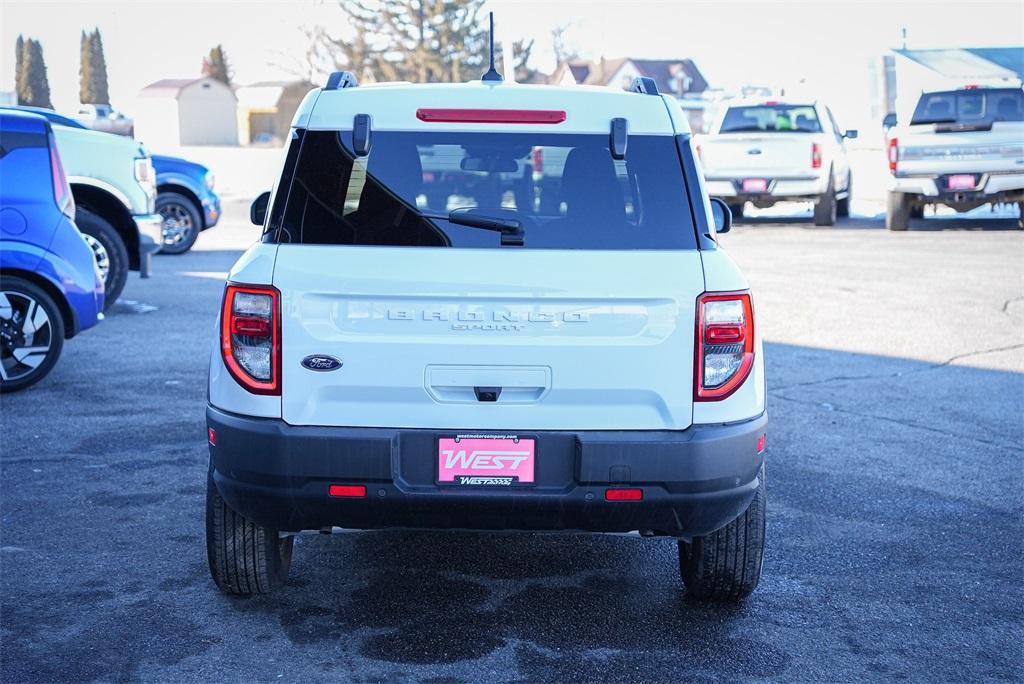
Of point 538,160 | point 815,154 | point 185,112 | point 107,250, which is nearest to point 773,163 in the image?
point 815,154

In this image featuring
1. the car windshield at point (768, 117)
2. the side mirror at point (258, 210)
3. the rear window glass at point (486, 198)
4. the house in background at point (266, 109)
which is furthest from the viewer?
the house in background at point (266, 109)

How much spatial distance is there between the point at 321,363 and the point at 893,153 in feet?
54.9

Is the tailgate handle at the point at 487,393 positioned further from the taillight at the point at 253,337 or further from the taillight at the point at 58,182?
the taillight at the point at 58,182

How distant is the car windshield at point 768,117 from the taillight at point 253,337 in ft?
58.4

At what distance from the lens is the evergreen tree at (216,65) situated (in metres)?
126

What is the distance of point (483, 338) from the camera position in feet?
13.0

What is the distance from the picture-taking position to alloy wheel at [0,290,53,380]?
27.8ft

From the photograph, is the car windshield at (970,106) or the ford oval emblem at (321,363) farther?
the car windshield at (970,106)

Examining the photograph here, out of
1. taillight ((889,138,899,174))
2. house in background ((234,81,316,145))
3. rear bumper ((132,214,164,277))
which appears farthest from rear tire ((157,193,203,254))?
house in background ((234,81,316,145))

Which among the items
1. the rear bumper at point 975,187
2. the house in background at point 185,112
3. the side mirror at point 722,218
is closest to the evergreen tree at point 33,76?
the house in background at point 185,112

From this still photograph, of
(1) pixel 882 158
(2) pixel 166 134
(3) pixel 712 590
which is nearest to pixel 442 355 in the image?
(3) pixel 712 590

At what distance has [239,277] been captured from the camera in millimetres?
4090

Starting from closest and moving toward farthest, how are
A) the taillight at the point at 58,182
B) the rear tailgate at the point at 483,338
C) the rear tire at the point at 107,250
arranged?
the rear tailgate at the point at 483,338, the taillight at the point at 58,182, the rear tire at the point at 107,250

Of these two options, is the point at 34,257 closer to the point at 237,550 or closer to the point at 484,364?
the point at 237,550
